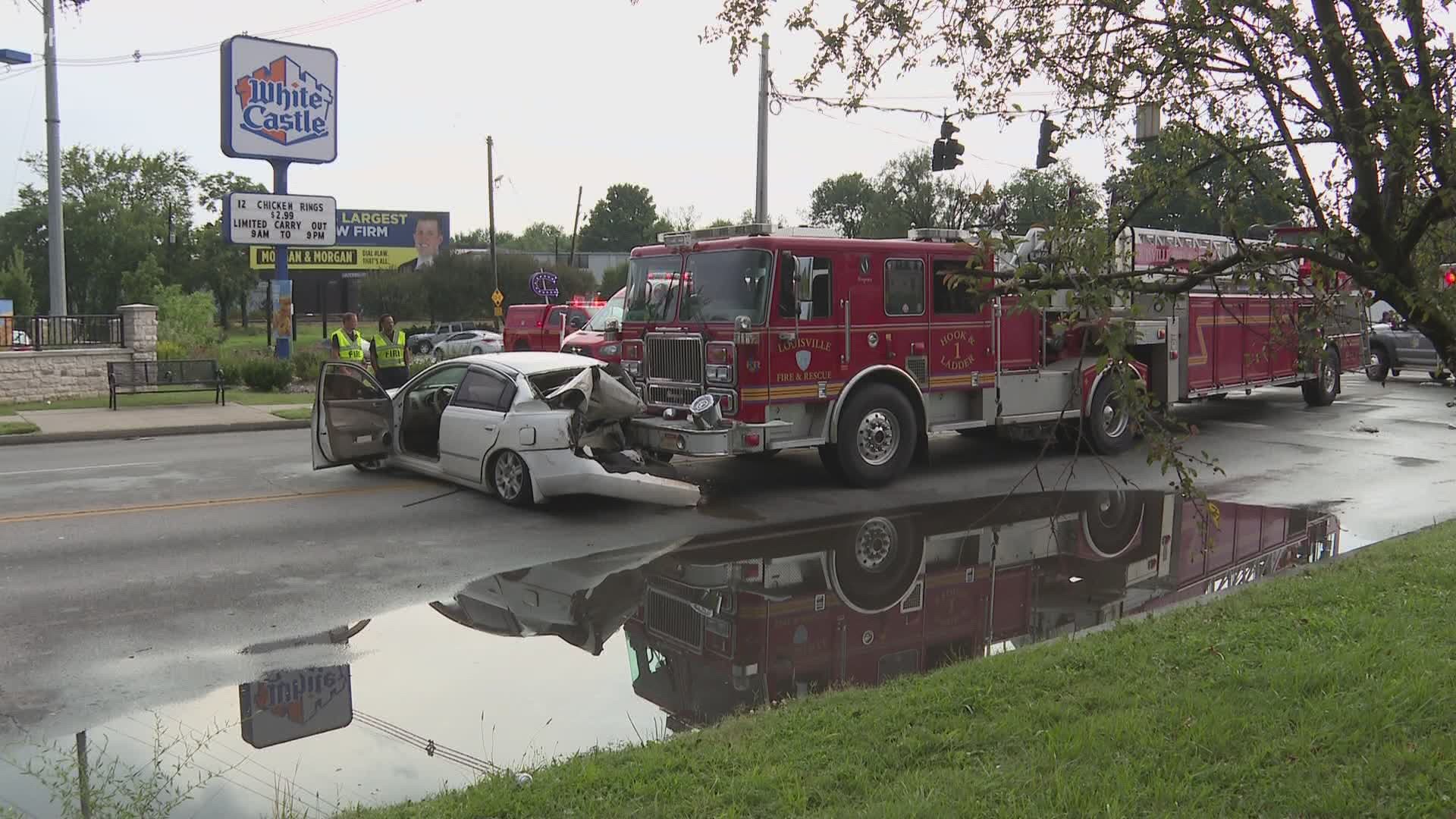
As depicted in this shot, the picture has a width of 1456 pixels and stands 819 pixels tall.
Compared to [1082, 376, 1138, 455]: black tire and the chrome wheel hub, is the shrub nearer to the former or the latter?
the chrome wheel hub

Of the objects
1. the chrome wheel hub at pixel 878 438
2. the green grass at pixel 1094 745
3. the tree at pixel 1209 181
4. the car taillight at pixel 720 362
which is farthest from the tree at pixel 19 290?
the tree at pixel 1209 181

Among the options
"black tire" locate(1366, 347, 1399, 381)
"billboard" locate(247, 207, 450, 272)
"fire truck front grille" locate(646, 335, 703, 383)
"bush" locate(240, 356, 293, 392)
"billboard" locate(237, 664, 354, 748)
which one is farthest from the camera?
"billboard" locate(247, 207, 450, 272)

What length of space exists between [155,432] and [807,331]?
10.4 metres

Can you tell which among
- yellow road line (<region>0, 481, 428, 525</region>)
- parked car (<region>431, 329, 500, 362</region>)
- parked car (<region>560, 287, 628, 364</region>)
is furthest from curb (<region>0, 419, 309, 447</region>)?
parked car (<region>431, 329, 500, 362</region>)

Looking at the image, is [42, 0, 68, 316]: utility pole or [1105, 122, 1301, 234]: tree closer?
[1105, 122, 1301, 234]: tree

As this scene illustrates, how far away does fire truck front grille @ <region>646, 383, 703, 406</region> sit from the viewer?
11.8 m

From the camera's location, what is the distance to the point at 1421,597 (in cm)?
677

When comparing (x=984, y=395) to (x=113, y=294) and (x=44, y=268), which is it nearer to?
(x=113, y=294)

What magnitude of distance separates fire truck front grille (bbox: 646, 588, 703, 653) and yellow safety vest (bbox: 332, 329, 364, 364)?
9351 mm

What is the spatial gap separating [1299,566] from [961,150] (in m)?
10.8

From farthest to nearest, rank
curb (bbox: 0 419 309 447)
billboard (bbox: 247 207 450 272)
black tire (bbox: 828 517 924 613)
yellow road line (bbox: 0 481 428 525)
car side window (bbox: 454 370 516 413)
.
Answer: billboard (bbox: 247 207 450 272)
curb (bbox: 0 419 309 447)
car side window (bbox: 454 370 516 413)
yellow road line (bbox: 0 481 428 525)
black tire (bbox: 828 517 924 613)

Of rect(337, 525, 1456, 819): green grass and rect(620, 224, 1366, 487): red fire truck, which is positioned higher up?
rect(620, 224, 1366, 487): red fire truck

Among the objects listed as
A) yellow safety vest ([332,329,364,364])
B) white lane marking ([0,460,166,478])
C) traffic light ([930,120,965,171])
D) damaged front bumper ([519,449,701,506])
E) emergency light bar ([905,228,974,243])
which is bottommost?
white lane marking ([0,460,166,478])

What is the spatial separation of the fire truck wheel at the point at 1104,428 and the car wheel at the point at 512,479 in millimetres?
7188
